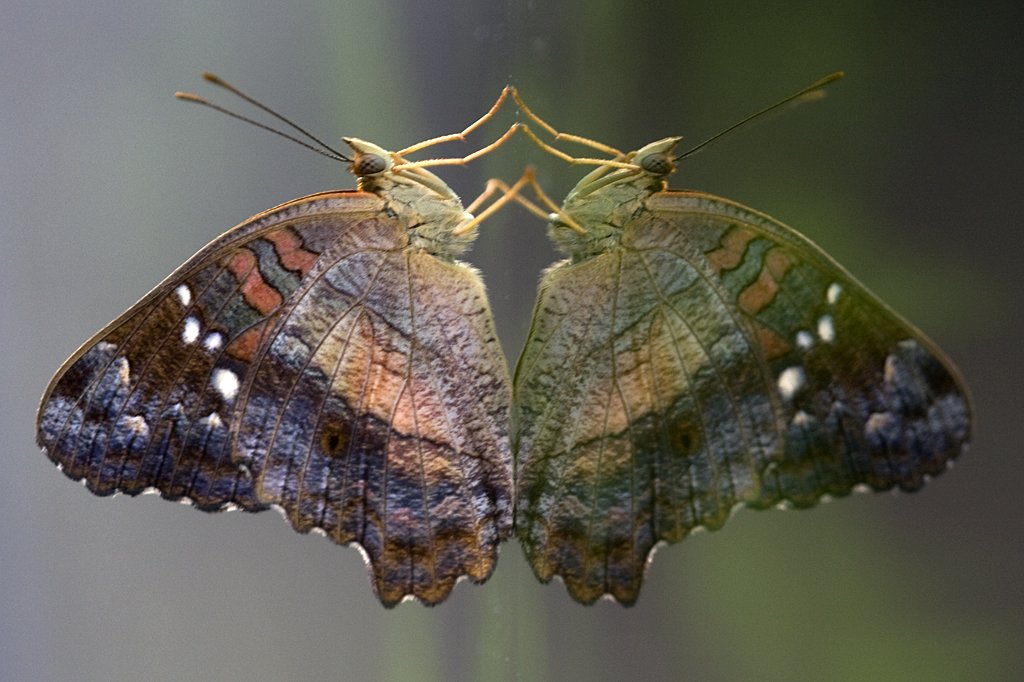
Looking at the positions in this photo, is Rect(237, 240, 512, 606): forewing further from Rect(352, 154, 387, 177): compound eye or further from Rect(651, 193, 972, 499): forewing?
Rect(651, 193, 972, 499): forewing

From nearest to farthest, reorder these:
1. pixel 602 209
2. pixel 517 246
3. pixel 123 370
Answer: pixel 123 370 → pixel 602 209 → pixel 517 246

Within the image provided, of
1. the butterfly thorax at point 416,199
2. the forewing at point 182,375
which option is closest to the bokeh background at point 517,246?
the butterfly thorax at point 416,199

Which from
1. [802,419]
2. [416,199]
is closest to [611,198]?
[416,199]

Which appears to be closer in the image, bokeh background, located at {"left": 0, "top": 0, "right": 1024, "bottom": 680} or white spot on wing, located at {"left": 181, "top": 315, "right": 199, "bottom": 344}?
white spot on wing, located at {"left": 181, "top": 315, "right": 199, "bottom": 344}

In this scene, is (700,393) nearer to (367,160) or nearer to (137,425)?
(367,160)

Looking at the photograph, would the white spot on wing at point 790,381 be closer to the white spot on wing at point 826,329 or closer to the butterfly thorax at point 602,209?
the white spot on wing at point 826,329

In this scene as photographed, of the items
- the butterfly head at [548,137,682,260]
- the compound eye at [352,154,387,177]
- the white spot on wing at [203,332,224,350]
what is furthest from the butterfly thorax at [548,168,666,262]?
the white spot on wing at [203,332,224,350]
